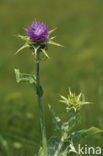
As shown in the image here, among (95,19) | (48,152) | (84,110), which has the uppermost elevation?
(95,19)

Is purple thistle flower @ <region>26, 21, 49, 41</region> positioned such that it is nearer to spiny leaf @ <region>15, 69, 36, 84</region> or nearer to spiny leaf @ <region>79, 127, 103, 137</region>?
spiny leaf @ <region>15, 69, 36, 84</region>

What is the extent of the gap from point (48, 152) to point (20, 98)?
1892 mm

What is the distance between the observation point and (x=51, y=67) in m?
5.00

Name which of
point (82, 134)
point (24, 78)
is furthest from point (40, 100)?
point (82, 134)

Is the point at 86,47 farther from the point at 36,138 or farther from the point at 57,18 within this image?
the point at 36,138

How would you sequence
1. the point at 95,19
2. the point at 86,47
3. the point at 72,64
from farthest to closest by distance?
the point at 95,19, the point at 86,47, the point at 72,64

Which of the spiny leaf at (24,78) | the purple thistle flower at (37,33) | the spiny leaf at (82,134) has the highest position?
the purple thistle flower at (37,33)

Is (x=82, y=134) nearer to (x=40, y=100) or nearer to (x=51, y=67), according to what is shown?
(x=40, y=100)

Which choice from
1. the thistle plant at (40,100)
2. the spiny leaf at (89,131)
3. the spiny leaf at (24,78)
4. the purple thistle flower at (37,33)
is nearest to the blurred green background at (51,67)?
the thistle plant at (40,100)

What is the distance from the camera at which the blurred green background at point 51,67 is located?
142 inches

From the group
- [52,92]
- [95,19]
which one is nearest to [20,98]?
[52,92]

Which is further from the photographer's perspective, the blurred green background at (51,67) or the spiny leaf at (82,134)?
the blurred green background at (51,67)

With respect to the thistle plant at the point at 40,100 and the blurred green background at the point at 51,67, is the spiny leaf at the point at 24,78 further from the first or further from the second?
the blurred green background at the point at 51,67

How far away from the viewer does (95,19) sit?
20.5ft
